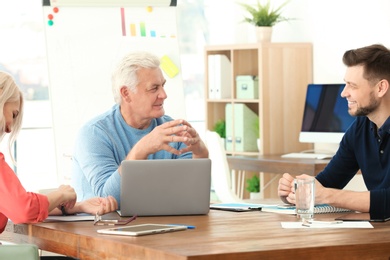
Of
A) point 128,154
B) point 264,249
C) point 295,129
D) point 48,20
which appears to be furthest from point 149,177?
point 295,129

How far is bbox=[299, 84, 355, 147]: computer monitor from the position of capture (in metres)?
5.65

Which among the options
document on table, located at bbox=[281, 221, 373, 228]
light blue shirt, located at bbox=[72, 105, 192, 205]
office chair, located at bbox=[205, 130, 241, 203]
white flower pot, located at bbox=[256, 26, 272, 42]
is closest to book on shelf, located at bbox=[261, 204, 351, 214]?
document on table, located at bbox=[281, 221, 373, 228]

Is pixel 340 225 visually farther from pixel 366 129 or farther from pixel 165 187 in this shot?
pixel 366 129

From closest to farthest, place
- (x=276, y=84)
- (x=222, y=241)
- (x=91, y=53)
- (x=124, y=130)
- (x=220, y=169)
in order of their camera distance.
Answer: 1. (x=222, y=241)
2. (x=124, y=130)
3. (x=91, y=53)
4. (x=220, y=169)
5. (x=276, y=84)

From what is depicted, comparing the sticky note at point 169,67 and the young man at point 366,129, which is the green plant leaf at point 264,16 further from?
the young man at point 366,129

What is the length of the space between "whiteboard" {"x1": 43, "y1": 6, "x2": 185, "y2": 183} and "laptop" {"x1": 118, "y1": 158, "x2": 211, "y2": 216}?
6.57ft

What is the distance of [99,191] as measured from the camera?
321 cm

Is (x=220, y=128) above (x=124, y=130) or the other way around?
the other way around

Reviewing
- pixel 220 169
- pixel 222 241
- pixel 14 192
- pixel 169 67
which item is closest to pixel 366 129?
pixel 222 241

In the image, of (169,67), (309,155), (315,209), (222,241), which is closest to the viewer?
(222,241)

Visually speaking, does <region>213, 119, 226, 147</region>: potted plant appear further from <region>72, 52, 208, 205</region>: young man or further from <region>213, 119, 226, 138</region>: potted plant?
<region>72, 52, 208, 205</region>: young man

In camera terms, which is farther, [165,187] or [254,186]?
[254,186]

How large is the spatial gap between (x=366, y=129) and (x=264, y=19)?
3028mm

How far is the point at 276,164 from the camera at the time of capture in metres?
5.52
